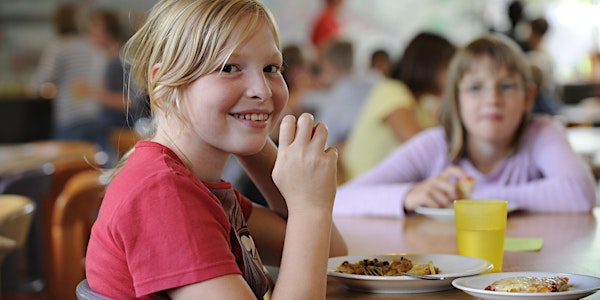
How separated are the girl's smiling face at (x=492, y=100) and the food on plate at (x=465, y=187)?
273mm

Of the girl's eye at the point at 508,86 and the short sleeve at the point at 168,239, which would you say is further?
the girl's eye at the point at 508,86

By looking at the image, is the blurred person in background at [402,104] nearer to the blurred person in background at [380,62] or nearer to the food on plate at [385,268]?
the food on plate at [385,268]

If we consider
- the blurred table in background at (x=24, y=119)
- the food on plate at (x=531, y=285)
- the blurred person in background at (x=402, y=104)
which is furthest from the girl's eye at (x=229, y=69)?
the blurred table in background at (x=24, y=119)

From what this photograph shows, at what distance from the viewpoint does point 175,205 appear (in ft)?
3.34

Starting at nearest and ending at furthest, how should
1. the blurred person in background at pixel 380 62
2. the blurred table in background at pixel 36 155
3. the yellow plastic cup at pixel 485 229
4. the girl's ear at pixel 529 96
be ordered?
the yellow plastic cup at pixel 485 229 → the girl's ear at pixel 529 96 → the blurred table in background at pixel 36 155 → the blurred person in background at pixel 380 62

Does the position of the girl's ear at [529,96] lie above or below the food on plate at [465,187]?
above

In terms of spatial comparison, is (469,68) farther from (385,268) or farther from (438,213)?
(385,268)

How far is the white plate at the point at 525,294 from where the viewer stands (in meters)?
1.03

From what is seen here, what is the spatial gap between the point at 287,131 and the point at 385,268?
25 centimetres

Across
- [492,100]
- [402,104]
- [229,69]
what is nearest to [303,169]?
[229,69]

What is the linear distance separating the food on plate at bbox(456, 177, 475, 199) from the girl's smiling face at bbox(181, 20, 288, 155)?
2.81 feet

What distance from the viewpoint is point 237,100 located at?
1128mm

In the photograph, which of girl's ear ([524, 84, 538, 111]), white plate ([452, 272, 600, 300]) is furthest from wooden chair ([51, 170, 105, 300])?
white plate ([452, 272, 600, 300])

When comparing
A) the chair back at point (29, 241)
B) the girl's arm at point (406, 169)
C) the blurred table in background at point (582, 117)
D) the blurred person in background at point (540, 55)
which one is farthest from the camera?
the blurred table in background at point (582, 117)
